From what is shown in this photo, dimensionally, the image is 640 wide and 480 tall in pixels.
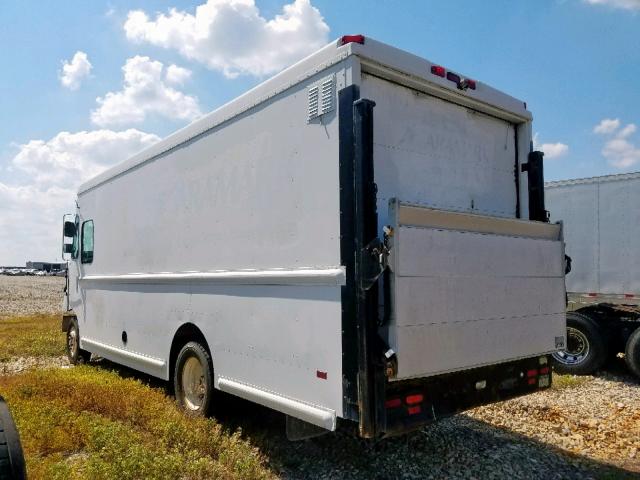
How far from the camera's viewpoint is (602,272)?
28.3 feet

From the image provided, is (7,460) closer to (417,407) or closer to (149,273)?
(417,407)

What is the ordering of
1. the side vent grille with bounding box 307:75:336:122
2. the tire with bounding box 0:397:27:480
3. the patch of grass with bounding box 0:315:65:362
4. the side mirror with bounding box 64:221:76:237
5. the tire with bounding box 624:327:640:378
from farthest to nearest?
the patch of grass with bounding box 0:315:65:362 → the side mirror with bounding box 64:221:76:237 → the tire with bounding box 624:327:640:378 → the side vent grille with bounding box 307:75:336:122 → the tire with bounding box 0:397:27:480

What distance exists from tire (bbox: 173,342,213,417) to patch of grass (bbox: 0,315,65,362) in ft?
20.7

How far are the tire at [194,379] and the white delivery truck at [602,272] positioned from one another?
604 cm

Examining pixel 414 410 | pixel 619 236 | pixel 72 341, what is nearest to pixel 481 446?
pixel 414 410

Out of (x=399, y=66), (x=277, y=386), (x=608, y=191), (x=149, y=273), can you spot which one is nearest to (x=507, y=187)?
(x=399, y=66)

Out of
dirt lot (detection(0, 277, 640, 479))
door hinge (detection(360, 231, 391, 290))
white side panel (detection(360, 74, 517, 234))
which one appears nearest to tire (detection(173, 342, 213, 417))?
dirt lot (detection(0, 277, 640, 479))

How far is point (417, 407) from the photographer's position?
3.70 m

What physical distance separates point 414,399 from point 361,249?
1.14 m

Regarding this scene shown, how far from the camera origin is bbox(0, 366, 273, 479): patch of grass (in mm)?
4000

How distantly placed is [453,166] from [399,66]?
106 cm

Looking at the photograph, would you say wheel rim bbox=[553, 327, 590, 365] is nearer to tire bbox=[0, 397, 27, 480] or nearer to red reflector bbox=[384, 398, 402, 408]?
red reflector bbox=[384, 398, 402, 408]

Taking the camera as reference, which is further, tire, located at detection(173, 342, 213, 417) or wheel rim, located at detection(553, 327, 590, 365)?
wheel rim, located at detection(553, 327, 590, 365)

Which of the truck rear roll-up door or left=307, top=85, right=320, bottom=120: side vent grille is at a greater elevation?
left=307, top=85, right=320, bottom=120: side vent grille
